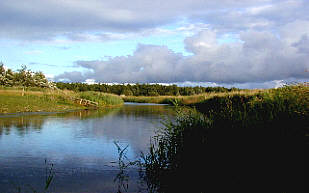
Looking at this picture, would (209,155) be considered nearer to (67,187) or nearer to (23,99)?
(67,187)

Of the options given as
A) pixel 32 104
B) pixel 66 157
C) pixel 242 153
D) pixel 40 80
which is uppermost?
pixel 40 80

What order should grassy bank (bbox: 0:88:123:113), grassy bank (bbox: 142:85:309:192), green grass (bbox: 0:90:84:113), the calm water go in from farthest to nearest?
grassy bank (bbox: 0:88:123:113)
green grass (bbox: 0:90:84:113)
the calm water
grassy bank (bbox: 142:85:309:192)

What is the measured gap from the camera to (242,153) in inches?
260

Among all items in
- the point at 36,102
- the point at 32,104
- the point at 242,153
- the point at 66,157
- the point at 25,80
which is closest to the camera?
the point at 242,153

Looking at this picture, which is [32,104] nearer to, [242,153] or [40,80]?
[40,80]

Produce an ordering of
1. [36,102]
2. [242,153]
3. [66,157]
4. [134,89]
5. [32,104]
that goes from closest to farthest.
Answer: [242,153]
[66,157]
[32,104]
[36,102]
[134,89]

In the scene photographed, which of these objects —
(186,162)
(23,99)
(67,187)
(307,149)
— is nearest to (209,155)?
(186,162)

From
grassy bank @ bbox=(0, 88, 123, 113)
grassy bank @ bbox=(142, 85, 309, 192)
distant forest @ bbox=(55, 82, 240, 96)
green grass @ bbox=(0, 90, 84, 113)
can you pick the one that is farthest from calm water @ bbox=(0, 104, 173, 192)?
distant forest @ bbox=(55, 82, 240, 96)

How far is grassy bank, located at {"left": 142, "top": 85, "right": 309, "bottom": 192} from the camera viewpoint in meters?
5.91

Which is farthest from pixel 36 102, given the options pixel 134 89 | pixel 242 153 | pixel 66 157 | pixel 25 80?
pixel 134 89

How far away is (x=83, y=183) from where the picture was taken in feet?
21.7

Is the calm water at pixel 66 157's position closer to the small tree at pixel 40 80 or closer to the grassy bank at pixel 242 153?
the grassy bank at pixel 242 153

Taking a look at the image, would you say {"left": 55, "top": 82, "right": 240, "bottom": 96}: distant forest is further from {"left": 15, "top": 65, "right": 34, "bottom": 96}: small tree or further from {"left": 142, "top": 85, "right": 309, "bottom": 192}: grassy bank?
{"left": 142, "top": 85, "right": 309, "bottom": 192}: grassy bank

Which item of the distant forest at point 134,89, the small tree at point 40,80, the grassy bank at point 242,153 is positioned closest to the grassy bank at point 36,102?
the small tree at point 40,80
